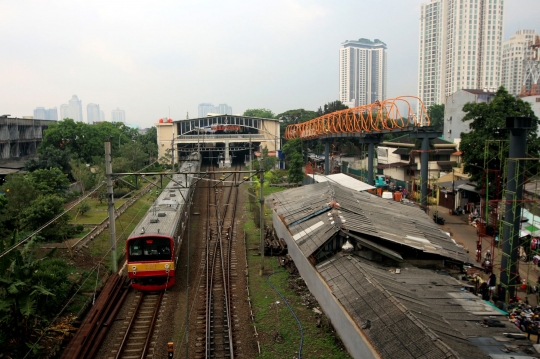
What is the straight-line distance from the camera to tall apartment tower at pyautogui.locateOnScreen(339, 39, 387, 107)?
14012cm

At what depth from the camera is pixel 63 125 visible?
39031 mm

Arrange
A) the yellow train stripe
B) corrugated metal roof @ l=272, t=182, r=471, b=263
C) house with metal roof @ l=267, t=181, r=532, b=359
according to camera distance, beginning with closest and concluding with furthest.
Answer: house with metal roof @ l=267, t=181, r=532, b=359, corrugated metal roof @ l=272, t=182, r=471, b=263, the yellow train stripe

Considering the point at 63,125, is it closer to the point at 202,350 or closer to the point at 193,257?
the point at 193,257

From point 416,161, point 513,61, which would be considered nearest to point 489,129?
point 416,161

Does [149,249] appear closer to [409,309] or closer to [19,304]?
[19,304]

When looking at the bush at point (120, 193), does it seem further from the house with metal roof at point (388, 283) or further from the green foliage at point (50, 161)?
the house with metal roof at point (388, 283)

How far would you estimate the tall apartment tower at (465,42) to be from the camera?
75062 mm

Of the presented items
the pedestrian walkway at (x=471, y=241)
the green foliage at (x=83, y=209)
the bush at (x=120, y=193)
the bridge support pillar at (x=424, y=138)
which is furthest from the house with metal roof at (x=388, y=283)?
the bush at (x=120, y=193)

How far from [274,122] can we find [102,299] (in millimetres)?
39731

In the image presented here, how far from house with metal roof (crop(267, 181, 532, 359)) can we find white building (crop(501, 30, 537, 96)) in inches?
3282

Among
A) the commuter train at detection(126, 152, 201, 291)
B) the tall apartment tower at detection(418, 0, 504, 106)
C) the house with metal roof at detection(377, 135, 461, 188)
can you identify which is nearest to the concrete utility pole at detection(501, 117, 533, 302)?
the commuter train at detection(126, 152, 201, 291)

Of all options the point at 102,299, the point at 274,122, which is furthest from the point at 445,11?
the point at 102,299

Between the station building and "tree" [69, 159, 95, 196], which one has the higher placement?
the station building

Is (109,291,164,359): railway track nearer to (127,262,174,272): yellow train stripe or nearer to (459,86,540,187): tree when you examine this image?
(127,262,174,272): yellow train stripe
